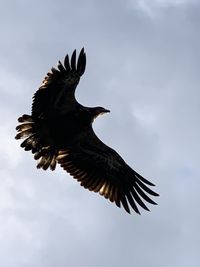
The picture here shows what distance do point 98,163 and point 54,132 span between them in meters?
1.93

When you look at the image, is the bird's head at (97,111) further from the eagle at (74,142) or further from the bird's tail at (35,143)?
the bird's tail at (35,143)

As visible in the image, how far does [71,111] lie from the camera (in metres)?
24.0

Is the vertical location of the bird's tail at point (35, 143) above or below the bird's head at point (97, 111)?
below

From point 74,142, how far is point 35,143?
1.38 m

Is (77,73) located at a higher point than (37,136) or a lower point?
higher

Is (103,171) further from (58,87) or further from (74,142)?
(58,87)

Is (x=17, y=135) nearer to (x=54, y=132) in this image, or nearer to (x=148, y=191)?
(x=54, y=132)

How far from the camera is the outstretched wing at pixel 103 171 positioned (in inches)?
959

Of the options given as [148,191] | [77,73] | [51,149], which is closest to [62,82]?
[77,73]

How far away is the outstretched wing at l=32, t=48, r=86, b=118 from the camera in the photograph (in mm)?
23453

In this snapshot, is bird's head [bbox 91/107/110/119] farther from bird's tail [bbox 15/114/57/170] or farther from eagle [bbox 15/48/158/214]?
bird's tail [bbox 15/114/57/170]

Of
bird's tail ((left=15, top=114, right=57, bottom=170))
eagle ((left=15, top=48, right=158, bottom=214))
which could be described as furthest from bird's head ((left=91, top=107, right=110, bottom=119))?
bird's tail ((left=15, top=114, right=57, bottom=170))

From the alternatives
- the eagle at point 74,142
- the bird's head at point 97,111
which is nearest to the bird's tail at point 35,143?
the eagle at point 74,142

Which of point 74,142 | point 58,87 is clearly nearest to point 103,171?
point 74,142
